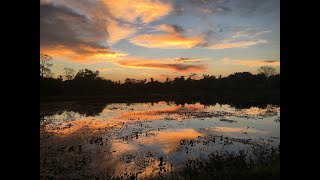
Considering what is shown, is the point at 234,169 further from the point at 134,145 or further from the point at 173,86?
the point at 173,86

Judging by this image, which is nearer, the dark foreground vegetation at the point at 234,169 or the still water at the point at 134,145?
the dark foreground vegetation at the point at 234,169

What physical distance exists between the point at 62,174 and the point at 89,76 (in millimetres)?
80789

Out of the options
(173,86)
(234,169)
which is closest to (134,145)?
(234,169)

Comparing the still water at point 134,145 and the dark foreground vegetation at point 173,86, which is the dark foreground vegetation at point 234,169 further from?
the dark foreground vegetation at point 173,86

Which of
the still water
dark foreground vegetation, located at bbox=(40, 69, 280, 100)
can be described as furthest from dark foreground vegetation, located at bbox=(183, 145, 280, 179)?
dark foreground vegetation, located at bbox=(40, 69, 280, 100)

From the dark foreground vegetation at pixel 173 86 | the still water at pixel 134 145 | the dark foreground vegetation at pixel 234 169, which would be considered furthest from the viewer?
the dark foreground vegetation at pixel 173 86

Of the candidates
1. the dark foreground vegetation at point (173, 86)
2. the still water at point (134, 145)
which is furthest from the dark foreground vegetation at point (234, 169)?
the dark foreground vegetation at point (173, 86)

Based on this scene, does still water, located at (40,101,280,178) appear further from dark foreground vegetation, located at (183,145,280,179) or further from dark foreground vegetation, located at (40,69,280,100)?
dark foreground vegetation, located at (40,69,280,100)

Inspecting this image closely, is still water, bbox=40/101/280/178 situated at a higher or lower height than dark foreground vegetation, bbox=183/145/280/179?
lower

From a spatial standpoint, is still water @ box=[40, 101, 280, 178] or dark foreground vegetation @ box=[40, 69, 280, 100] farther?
dark foreground vegetation @ box=[40, 69, 280, 100]

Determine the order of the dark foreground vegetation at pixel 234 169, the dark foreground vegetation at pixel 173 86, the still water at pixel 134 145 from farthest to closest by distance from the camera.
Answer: the dark foreground vegetation at pixel 173 86, the still water at pixel 134 145, the dark foreground vegetation at pixel 234 169
